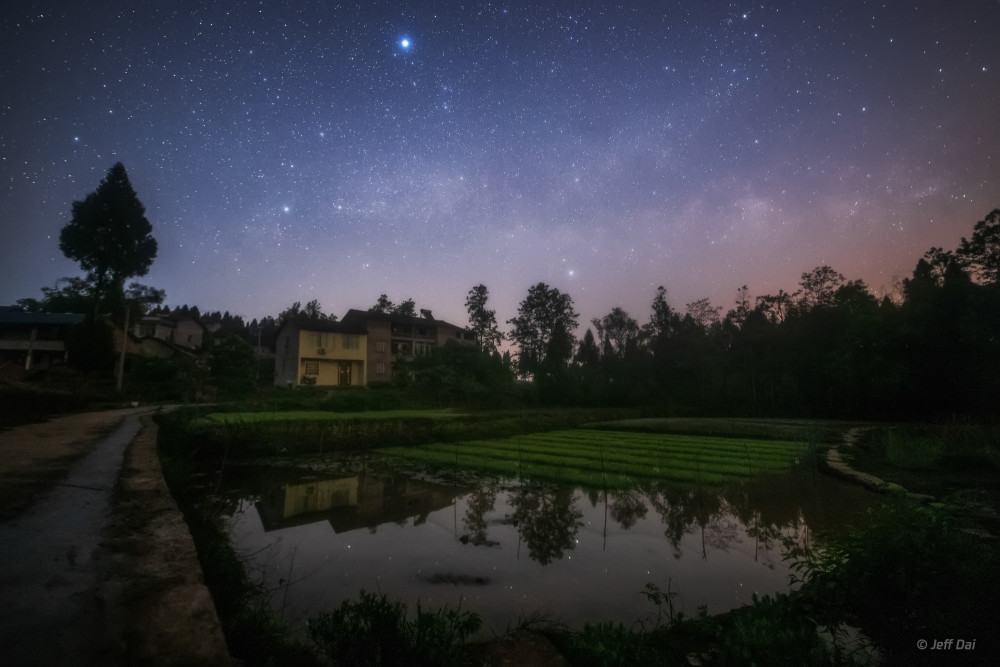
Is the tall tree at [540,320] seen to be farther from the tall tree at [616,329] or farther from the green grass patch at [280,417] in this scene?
the green grass patch at [280,417]

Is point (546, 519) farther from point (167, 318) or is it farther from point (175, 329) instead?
point (167, 318)

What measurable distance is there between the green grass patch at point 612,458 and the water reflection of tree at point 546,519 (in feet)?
5.22

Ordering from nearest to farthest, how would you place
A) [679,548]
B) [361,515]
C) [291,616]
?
[291,616] < [679,548] < [361,515]

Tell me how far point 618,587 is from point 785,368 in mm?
44518

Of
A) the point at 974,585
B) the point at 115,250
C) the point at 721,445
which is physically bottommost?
the point at 721,445

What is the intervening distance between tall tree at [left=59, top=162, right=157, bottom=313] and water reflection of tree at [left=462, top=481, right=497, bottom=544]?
47.4 meters

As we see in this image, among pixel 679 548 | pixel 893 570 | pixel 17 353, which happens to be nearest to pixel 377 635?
pixel 893 570

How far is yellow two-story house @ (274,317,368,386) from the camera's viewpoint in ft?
147

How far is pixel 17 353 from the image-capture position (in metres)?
40.2

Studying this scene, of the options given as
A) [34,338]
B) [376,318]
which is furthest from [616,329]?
[34,338]

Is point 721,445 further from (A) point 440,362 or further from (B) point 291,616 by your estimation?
(A) point 440,362

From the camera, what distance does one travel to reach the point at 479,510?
10281mm

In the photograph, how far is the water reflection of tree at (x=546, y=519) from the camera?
7.80 meters

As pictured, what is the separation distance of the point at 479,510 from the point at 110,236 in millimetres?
51516
